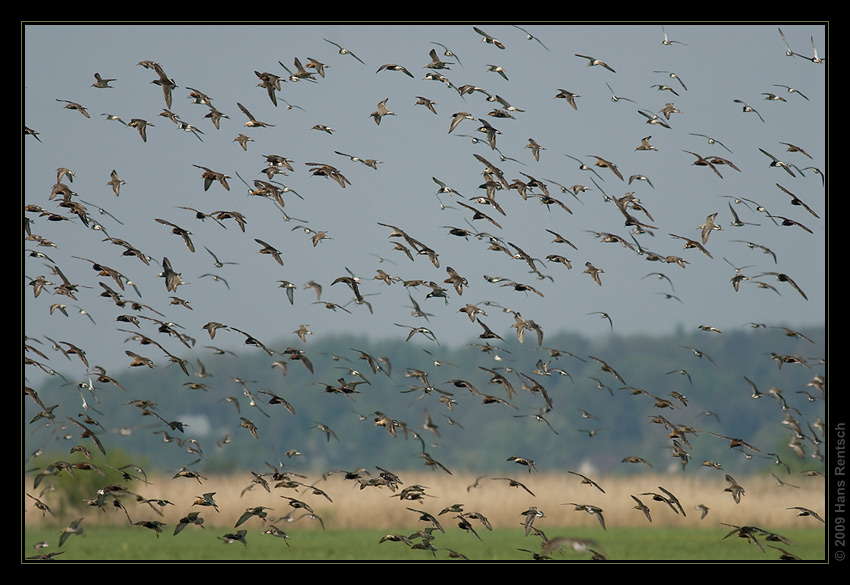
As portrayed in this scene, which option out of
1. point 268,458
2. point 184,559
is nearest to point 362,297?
point 184,559

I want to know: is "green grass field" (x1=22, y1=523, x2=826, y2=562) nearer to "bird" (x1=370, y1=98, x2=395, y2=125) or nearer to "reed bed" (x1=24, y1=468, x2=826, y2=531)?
"reed bed" (x1=24, y1=468, x2=826, y2=531)

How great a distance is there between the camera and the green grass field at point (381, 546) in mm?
35562

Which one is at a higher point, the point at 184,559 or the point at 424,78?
the point at 424,78

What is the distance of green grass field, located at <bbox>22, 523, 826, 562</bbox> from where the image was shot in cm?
3556

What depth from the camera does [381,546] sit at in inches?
1473

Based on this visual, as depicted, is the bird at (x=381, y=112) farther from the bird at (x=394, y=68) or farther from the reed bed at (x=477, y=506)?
the reed bed at (x=477, y=506)

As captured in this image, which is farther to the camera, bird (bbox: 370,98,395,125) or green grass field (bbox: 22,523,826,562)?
green grass field (bbox: 22,523,826,562)

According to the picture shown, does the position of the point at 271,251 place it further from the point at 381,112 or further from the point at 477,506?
the point at 477,506

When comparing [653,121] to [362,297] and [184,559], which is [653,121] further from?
[184,559]

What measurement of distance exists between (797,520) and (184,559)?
21668 millimetres

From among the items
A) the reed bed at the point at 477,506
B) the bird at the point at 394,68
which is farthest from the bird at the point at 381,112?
the reed bed at the point at 477,506

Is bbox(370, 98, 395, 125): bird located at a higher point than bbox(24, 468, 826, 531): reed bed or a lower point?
higher

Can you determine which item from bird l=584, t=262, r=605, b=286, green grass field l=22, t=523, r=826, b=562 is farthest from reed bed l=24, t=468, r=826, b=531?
bird l=584, t=262, r=605, b=286

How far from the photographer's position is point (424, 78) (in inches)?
1036
